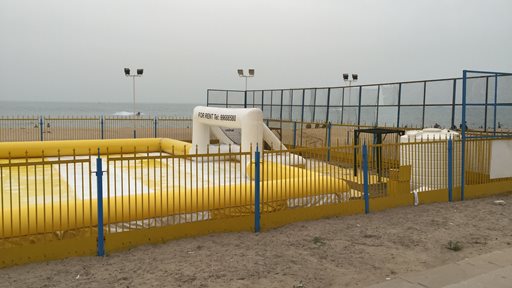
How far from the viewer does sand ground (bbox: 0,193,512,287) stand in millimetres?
6039

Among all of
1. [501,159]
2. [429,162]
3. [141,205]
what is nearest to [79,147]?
[141,205]

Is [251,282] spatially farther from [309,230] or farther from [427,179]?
[427,179]

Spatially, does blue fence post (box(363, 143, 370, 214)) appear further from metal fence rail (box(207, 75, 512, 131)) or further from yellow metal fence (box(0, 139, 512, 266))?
metal fence rail (box(207, 75, 512, 131))

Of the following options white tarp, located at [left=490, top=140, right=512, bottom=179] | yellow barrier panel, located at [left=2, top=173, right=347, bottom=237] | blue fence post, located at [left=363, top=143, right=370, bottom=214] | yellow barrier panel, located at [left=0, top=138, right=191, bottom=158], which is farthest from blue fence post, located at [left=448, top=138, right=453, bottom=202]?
yellow barrier panel, located at [left=0, top=138, right=191, bottom=158]

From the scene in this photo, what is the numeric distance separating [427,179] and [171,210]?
703 cm

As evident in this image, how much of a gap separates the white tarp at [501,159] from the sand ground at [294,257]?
110 inches

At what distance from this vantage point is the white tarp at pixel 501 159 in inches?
468

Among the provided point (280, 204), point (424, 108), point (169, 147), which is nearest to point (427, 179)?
point (280, 204)

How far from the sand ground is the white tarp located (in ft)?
9.20

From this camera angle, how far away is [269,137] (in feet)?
52.0

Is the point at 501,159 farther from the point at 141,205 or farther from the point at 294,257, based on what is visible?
the point at 141,205

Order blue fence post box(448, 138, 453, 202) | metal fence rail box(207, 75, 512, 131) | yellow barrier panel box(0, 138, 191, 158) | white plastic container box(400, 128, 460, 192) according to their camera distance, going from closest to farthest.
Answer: blue fence post box(448, 138, 453, 202), white plastic container box(400, 128, 460, 192), metal fence rail box(207, 75, 512, 131), yellow barrier panel box(0, 138, 191, 158)

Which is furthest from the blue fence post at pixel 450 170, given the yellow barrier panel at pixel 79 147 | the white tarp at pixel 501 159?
the yellow barrier panel at pixel 79 147

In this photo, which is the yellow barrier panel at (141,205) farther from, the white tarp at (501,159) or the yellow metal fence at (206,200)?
the white tarp at (501,159)
